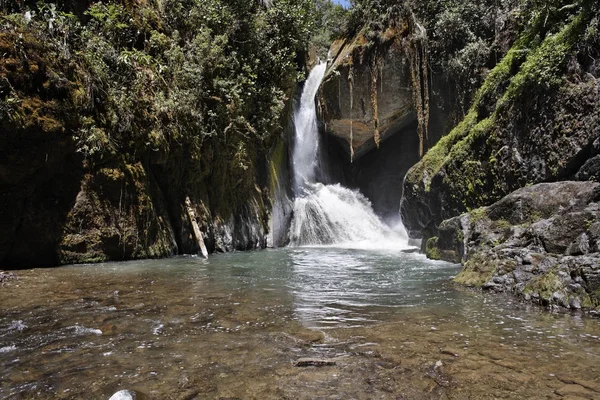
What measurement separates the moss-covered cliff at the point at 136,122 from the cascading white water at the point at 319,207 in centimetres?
305

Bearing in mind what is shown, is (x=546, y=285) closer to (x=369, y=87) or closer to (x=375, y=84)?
(x=375, y=84)

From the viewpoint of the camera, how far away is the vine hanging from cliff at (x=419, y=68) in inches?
653

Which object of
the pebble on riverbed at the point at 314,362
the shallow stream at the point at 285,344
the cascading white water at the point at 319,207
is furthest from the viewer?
the cascading white water at the point at 319,207

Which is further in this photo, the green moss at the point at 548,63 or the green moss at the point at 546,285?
the green moss at the point at 548,63

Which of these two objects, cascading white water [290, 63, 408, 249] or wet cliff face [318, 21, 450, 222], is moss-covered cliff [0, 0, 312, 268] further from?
cascading white water [290, 63, 408, 249]

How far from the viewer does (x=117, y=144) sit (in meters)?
10.1

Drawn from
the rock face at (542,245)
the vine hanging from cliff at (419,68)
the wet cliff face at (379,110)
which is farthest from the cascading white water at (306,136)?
the rock face at (542,245)

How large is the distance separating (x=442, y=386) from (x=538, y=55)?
28.5 feet

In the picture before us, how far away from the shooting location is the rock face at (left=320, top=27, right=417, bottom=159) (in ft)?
56.6

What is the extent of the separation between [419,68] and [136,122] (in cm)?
1200

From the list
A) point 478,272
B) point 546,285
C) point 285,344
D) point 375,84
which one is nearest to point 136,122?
point 285,344

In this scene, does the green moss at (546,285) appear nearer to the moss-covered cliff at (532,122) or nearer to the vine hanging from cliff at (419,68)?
the moss-covered cliff at (532,122)

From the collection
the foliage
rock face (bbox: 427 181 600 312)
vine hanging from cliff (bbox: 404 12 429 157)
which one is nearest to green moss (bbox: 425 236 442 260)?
rock face (bbox: 427 181 600 312)

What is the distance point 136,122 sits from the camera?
10688 mm
